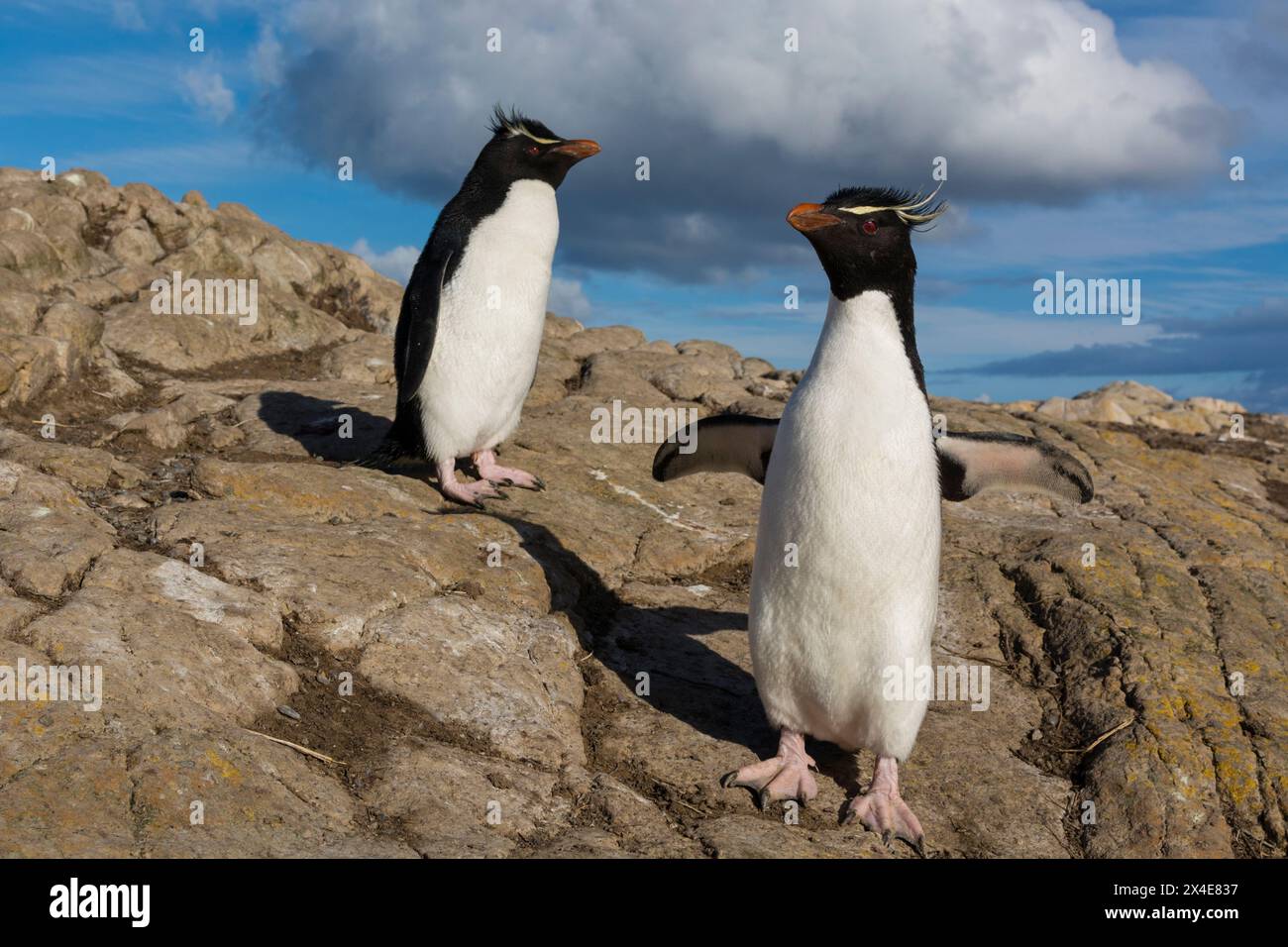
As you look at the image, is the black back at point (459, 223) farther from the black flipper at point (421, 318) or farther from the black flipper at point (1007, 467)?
the black flipper at point (1007, 467)

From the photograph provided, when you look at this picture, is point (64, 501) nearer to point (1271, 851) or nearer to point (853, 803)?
point (853, 803)

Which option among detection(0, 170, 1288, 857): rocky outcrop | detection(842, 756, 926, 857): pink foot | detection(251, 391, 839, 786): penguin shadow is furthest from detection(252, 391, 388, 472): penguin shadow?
detection(842, 756, 926, 857): pink foot

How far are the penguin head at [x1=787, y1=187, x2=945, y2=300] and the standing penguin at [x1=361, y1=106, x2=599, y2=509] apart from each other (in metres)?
3.16

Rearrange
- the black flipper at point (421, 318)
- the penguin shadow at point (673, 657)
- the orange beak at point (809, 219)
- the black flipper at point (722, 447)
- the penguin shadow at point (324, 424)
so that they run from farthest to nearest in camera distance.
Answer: the penguin shadow at point (324, 424)
the black flipper at point (421, 318)
the black flipper at point (722, 447)
the penguin shadow at point (673, 657)
the orange beak at point (809, 219)

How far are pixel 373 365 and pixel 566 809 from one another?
26.6 ft

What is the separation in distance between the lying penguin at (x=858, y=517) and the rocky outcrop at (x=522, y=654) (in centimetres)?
32

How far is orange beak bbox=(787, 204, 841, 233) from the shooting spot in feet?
14.6

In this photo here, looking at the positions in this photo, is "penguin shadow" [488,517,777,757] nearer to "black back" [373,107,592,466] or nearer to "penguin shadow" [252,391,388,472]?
"black back" [373,107,592,466]

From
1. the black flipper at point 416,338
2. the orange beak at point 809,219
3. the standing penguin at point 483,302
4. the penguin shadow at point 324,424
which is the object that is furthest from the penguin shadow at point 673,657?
the orange beak at point 809,219

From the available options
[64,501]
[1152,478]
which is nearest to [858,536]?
[64,501]

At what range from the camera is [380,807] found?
402 cm

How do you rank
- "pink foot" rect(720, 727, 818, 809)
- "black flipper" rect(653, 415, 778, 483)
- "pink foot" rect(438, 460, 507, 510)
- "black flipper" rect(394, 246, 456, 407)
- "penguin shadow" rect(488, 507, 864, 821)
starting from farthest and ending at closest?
"black flipper" rect(394, 246, 456, 407)
"pink foot" rect(438, 460, 507, 510)
"black flipper" rect(653, 415, 778, 483)
"penguin shadow" rect(488, 507, 864, 821)
"pink foot" rect(720, 727, 818, 809)

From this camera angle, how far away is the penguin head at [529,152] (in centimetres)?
730

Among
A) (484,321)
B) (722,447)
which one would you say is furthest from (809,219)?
(484,321)
